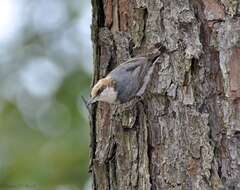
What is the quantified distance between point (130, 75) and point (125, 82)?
0.22ft

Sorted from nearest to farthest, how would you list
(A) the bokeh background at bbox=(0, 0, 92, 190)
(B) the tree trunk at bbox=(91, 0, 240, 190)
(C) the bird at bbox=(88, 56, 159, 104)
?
(B) the tree trunk at bbox=(91, 0, 240, 190) < (C) the bird at bbox=(88, 56, 159, 104) < (A) the bokeh background at bbox=(0, 0, 92, 190)

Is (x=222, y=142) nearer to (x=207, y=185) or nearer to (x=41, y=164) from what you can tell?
(x=207, y=185)

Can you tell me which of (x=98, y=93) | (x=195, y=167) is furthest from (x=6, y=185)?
(x=195, y=167)

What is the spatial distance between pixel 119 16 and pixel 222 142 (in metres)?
0.67

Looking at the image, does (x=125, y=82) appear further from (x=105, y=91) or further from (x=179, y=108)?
(x=179, y=108)

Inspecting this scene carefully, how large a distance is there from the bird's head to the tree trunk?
10 centimetres

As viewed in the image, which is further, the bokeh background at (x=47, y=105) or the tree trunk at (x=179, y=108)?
the bokeh background at (x=47, y=105)

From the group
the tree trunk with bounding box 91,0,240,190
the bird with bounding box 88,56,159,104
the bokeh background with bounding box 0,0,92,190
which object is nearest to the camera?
the tree trunk with bounding box 91,0,240,190

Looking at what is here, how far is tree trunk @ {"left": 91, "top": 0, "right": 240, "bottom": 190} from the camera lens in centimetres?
217

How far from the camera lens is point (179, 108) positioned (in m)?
2.24

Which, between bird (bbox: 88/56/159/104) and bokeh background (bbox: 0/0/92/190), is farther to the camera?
bokeh background (bbox: 0/0/92/190)

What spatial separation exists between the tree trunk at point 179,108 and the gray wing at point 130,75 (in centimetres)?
5

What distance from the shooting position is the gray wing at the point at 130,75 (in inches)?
92.5

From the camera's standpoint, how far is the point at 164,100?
7.49ft
